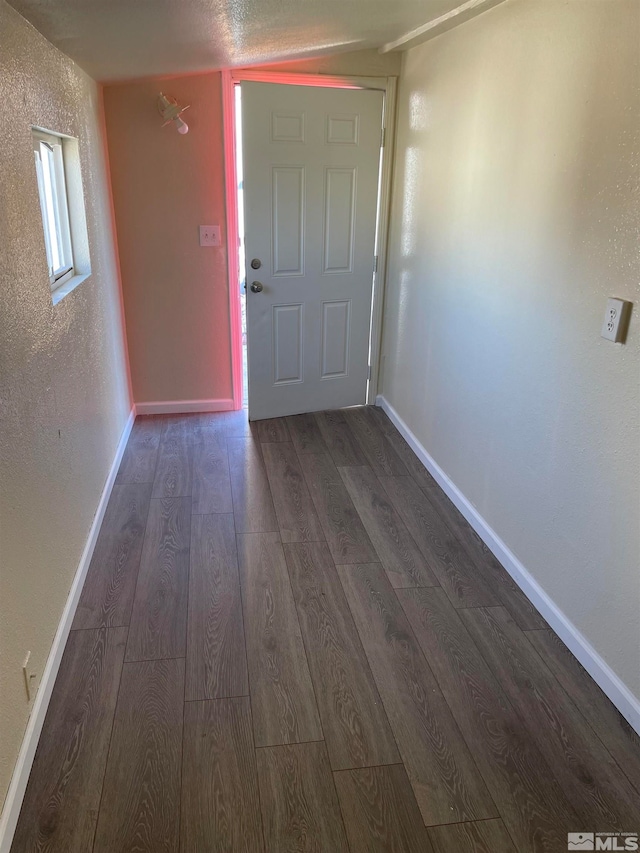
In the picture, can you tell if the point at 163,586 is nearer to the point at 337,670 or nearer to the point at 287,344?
the point at 337,670

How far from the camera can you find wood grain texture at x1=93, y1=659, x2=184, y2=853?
5.03 ft

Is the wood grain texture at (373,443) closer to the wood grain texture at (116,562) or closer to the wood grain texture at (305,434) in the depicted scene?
the wood grain texture at (305,434)

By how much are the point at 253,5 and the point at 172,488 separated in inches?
83.9

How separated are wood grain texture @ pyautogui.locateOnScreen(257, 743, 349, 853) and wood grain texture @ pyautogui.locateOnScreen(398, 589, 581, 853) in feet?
1.42

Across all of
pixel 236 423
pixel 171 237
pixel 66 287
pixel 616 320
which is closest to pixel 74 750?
pixel 66 287

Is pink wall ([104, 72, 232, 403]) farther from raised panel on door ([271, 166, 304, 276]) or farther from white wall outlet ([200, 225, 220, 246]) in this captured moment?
raised panel on door ([271, 166, 304, 276])

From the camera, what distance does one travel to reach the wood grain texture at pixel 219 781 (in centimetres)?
153

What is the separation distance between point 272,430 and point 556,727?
246cm

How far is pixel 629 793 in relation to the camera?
5.48 ft

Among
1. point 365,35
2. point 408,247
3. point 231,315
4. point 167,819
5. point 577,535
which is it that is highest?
point 365,35

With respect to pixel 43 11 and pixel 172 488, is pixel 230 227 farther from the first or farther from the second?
pixel 43 11

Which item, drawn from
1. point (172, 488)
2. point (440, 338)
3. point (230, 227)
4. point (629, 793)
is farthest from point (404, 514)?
point (230, 227)

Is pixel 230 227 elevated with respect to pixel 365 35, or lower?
lower

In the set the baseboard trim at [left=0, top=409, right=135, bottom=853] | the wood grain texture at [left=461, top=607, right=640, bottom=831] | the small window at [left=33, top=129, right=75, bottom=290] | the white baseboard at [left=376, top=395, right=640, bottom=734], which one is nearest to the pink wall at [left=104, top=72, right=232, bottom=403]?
the small window at [left=33, top=129, right=75, bottom=290]
